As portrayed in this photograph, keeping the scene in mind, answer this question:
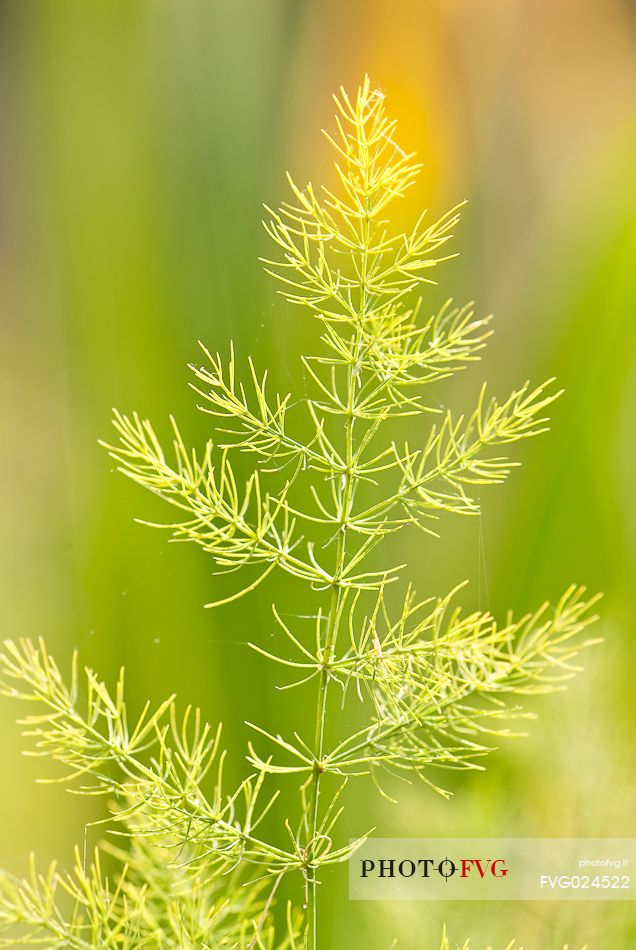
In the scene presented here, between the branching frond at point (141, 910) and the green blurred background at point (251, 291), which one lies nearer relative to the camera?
the branching frond at point (141, 910)

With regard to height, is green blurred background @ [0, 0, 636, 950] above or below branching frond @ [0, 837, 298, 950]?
above

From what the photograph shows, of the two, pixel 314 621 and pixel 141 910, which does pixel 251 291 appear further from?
pixel 141 910

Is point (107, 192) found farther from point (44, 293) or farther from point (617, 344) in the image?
point (617, 344)

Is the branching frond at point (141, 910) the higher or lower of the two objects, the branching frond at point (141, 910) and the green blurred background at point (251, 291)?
the lower

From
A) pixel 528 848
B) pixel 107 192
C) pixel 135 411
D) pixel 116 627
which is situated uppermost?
pixel 107 192

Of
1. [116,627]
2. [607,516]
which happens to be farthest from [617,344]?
[116,627]

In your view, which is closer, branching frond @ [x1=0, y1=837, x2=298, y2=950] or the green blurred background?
branching frond @ [x1=0, y1=837, x2=298, y2=950]

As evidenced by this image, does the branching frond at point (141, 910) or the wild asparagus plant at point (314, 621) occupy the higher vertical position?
the wild asparagus plant at point (314, 621)

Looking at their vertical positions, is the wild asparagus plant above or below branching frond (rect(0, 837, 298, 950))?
above

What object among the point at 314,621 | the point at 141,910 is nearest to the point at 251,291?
the point at 314,621
